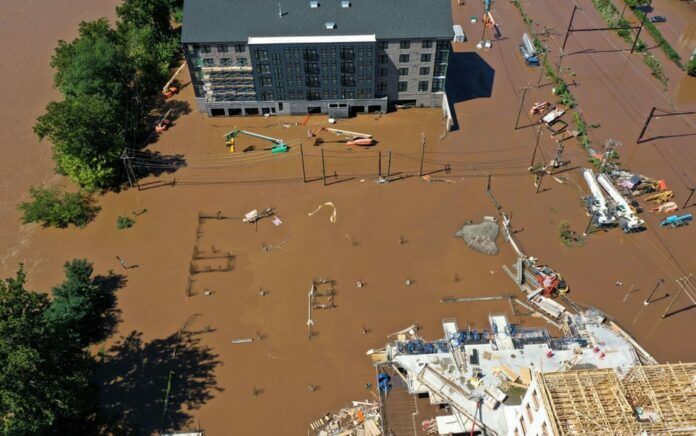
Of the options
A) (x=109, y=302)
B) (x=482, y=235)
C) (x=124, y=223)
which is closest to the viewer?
(x=109, y=302)

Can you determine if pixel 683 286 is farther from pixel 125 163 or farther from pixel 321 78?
pixel 125 163

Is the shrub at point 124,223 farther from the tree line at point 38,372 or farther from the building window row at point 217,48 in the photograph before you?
the building window row at point 217,48

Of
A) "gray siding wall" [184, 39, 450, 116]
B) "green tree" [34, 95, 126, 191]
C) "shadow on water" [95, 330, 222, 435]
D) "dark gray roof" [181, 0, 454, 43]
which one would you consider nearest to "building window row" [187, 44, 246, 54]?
"gray siding wall" [184, 39, 450, 116]

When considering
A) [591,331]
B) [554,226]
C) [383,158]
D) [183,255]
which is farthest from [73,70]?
[591,331]

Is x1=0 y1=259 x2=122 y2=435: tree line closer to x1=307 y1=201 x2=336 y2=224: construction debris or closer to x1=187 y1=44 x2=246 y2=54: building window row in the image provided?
x1=307 y1=201 x2=336 y2=224: construction debris

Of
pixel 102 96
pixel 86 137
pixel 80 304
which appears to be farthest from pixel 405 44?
pixel 80 304

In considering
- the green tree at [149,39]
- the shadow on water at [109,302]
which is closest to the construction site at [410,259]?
the shadow on water at [109,302]
